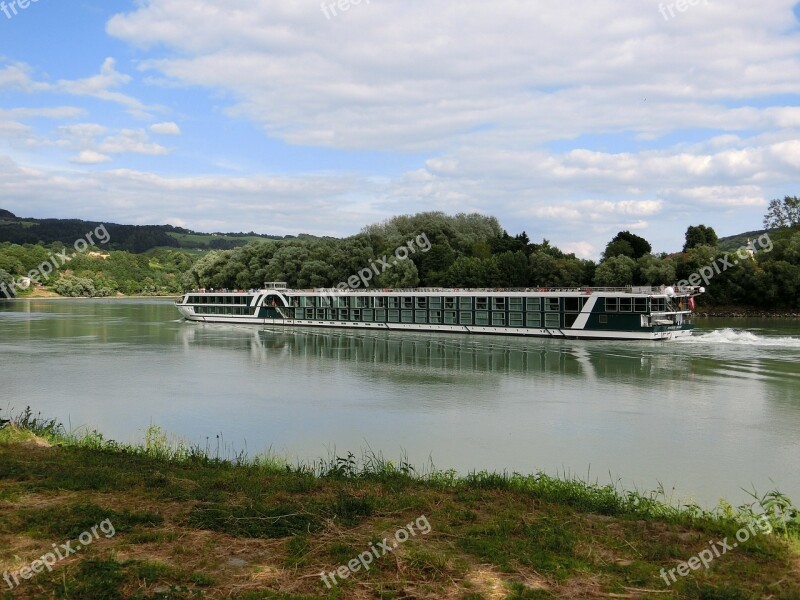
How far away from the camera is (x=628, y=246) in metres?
74.4

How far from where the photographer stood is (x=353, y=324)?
201 feet

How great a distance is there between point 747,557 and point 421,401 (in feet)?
56.7

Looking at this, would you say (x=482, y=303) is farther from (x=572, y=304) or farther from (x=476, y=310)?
(x=572, y=304)

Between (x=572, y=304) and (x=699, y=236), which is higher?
(x=699, y=236)

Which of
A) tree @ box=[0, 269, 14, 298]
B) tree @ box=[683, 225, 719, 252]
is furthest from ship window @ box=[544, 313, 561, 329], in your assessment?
tree @ box=[0, 269, 14, 298]

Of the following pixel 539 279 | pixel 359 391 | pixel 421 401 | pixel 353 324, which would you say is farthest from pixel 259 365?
pixel 539 279

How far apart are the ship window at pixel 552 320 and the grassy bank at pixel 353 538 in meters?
39.6

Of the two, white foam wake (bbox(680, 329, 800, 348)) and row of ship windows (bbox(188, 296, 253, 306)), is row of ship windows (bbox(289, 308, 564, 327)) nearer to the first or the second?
row of ship windows (bbox(188, 296, 253, 306))

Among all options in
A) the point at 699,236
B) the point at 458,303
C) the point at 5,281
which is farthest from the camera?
the point at 5,281

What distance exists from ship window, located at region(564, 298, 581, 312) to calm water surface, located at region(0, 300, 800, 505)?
3.54 metres

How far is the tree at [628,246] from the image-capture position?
7438cm

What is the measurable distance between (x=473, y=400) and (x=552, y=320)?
87.9ft

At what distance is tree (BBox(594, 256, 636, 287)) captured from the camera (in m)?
67.4

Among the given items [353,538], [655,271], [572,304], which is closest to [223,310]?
[572,304]
